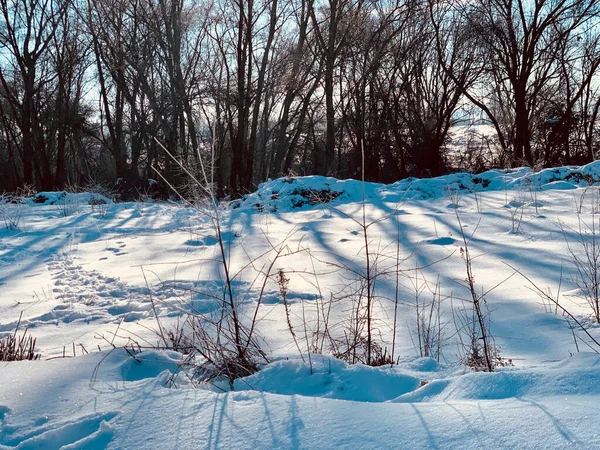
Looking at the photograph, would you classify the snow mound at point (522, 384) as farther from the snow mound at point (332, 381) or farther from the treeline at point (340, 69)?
the treeline at point (340, 69)

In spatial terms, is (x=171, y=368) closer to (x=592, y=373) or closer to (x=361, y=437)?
(x=361, y=437)

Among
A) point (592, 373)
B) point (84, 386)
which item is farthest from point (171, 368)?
point (592, 373)

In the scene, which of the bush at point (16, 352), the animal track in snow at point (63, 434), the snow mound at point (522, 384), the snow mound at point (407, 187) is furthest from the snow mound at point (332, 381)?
the snow mound at point (407, 187)

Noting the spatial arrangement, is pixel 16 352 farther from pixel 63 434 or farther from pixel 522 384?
pixel 522 384

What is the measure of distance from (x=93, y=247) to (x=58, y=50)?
15997 millimetres

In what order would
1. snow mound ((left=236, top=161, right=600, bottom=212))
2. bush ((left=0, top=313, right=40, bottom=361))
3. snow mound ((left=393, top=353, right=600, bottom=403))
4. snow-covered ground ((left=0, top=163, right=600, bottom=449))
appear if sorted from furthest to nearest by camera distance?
1. snow mound ((left=236, top=161, right=600, bottom=212))
2. bush ((left=0, top=313, right=40, bottom=361))
3. snow mound ((left=393, top=353, right=600, bottom=403))
4. snow-covered ground ((left=0, top=163, right=600, bottom=449))

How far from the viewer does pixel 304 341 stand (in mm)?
2689

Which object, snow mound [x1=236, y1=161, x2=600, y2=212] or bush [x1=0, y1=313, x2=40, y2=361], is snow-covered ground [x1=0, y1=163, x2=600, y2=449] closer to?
bush [x1=0, y1=313, x2=40, y2=361]

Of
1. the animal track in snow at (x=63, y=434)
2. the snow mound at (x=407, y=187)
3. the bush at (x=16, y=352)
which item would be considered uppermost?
the snow mound at (x=407, y=187)

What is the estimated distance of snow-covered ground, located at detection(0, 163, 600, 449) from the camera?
1358 millimetres

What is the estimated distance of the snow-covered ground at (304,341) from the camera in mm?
1358

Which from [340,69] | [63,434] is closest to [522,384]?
[63,434]

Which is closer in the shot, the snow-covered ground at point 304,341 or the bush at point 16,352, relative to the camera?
the snow-covered ground at point 304,341

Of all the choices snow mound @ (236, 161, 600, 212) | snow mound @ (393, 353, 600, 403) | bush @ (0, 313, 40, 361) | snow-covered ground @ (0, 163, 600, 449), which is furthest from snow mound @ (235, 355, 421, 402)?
snow mound @ (236, 161, 600, 212)
